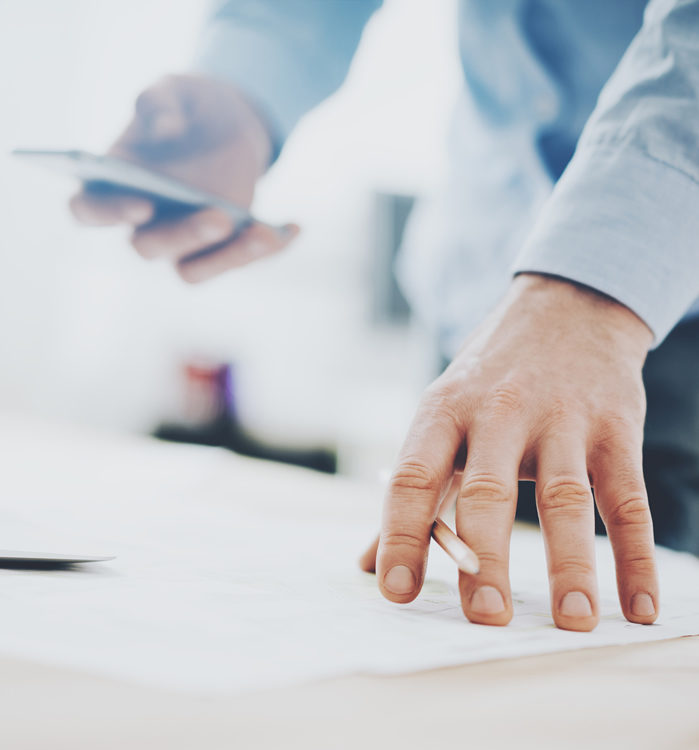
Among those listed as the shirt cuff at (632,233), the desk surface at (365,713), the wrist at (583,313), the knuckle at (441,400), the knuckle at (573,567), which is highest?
the shirt cuff at (632,233)

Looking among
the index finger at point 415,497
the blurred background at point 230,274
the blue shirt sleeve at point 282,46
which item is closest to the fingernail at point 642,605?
the index finger at point 415,497

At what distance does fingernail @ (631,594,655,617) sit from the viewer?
0.32 meters

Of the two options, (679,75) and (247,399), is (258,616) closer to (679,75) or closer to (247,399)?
(679,75)

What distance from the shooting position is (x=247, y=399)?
7.59 ft

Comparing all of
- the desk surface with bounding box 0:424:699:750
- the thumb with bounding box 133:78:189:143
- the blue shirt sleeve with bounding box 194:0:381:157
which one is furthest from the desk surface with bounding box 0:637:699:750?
the blue shirt sleeve with bounding box 194:0:381:157

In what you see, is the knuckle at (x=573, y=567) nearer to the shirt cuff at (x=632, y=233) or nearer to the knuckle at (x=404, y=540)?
the knuckle at (x=404, y=540)

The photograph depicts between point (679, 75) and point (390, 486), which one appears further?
point (679, 75)

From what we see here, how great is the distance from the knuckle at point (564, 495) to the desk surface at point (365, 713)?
0.35 ft

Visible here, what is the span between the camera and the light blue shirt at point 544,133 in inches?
17.3

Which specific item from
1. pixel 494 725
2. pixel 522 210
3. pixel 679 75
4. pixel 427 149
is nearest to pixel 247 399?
pixel 427 149

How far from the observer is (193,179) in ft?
3.29

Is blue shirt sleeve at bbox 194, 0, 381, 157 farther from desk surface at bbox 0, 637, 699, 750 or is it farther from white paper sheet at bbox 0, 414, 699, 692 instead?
desk surface at bbox 0, 637, 699, 750

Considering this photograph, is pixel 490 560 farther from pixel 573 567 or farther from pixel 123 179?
pixel 123 179

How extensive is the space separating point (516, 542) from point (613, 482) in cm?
29
